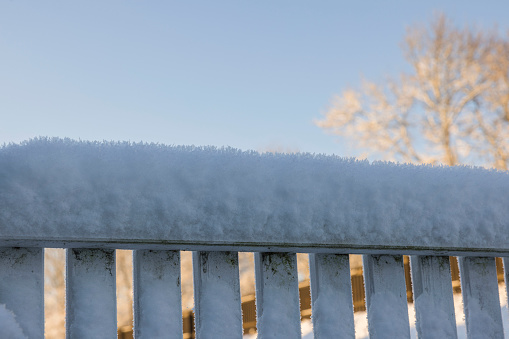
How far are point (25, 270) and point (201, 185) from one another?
0.41 metres

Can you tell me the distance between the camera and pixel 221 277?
1.07 meters

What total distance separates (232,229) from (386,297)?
0.52m

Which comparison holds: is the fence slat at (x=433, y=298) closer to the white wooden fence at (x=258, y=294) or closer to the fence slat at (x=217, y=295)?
the white wooden fence at (x=258, y=294)

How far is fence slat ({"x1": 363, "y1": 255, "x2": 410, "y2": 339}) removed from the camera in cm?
119

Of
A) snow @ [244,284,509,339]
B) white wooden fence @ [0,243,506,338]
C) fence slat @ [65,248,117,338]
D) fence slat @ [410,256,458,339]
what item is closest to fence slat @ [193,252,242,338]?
white wooden fence @ [0,243,506,338]

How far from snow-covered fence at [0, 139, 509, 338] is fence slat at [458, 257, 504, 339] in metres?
0.08

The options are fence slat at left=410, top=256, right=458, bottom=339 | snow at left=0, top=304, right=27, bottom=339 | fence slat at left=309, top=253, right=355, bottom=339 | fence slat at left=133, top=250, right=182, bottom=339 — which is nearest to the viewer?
snow at left=0, top=304, right=27, bottom=339

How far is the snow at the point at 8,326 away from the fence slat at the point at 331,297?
682mm

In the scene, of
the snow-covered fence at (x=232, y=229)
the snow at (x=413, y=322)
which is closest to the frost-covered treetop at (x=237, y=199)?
the snow-covered fence at (x=232, y=229)

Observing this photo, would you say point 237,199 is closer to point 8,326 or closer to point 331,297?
point 331,297

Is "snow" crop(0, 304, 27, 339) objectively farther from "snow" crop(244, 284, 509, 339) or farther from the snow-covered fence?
"snow" crop(244, 284, 509, 339)

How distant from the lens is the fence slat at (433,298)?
1.23 metres

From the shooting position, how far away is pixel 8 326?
870 mm

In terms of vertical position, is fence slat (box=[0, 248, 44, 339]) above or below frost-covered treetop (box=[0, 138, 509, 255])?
below
